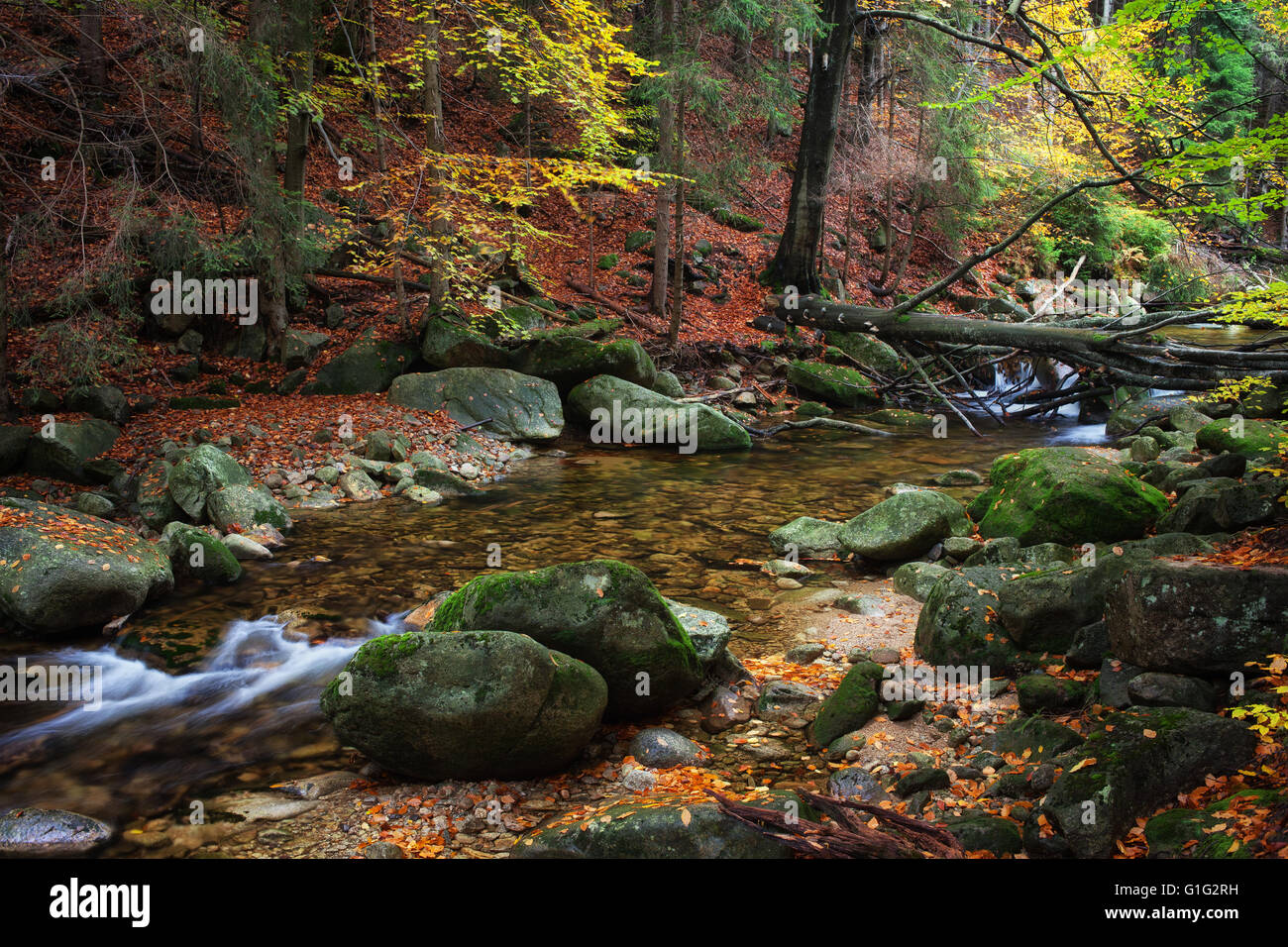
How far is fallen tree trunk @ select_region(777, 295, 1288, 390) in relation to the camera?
8172mm

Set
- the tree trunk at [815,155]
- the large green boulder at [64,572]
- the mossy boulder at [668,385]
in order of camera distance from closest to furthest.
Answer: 1. the large green boulder at [64,572]
2. the mossy boulder at [668,385]
3. the tree trunk at [815,155]

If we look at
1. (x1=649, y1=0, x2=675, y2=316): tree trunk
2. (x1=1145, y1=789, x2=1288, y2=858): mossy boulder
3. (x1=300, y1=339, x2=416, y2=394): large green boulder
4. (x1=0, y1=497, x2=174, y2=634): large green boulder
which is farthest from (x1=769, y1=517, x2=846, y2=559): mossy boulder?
(x1=649, y1=0, x2=675, y2=316): tree trunk

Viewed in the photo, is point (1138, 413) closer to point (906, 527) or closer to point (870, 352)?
point (870, 352)

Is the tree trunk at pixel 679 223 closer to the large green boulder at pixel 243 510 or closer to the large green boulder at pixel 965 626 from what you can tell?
the large green boulder at pixel 243 510

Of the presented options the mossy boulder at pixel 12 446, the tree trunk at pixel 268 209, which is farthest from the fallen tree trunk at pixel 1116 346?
the mossy boulder at pixel 12 446

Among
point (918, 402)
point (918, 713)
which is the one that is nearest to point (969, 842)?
point (918, 713)

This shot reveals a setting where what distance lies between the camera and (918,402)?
17.3 m

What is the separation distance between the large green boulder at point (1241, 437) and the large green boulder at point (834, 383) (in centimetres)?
796

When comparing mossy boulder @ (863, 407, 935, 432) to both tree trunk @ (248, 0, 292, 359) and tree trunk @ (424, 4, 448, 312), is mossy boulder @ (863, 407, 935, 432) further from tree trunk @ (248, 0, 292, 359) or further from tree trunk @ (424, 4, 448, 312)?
tree trunk @ (248, 0, 292, 359)

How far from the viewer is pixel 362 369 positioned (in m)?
13.6

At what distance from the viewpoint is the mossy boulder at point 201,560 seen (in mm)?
7766

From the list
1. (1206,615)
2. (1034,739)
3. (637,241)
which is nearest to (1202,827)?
(1034,739)

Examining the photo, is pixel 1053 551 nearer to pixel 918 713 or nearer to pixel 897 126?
pixel 918 713

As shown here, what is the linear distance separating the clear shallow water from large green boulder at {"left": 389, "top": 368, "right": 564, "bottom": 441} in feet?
2.56
